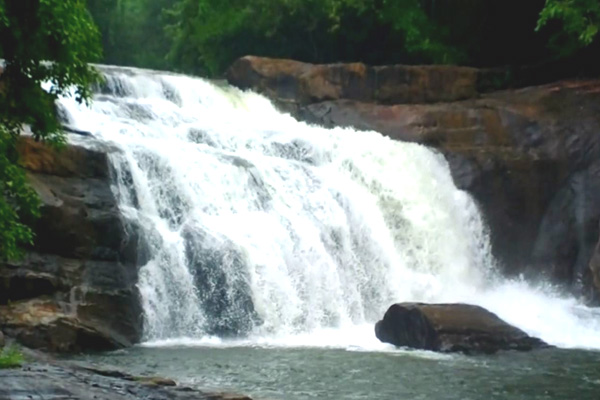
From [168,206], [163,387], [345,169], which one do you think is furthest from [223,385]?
[345,169]

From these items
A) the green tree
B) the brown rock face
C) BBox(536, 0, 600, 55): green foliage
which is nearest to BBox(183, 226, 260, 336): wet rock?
the brown rock face

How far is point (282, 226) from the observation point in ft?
68.1

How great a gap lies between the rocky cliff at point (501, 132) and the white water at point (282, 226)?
0.75m

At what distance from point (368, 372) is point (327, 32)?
19.7m

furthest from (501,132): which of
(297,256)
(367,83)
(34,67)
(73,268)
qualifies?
(34,67)

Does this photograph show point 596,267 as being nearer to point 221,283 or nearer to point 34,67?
point 221,283

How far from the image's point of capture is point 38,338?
1627cm

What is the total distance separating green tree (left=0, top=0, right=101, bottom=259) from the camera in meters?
11.0

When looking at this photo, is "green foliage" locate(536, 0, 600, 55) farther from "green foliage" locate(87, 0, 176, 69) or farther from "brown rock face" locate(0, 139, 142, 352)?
"green foliage" locate(87, 0, 176, 69)

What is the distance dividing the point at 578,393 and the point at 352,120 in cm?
1525

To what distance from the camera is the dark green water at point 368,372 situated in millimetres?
13164

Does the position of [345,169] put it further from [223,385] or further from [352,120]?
[223,385]

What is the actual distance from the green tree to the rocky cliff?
15.4 meters

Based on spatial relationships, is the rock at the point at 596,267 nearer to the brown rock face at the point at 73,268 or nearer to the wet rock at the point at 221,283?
the wet rock at the point at 221,283
